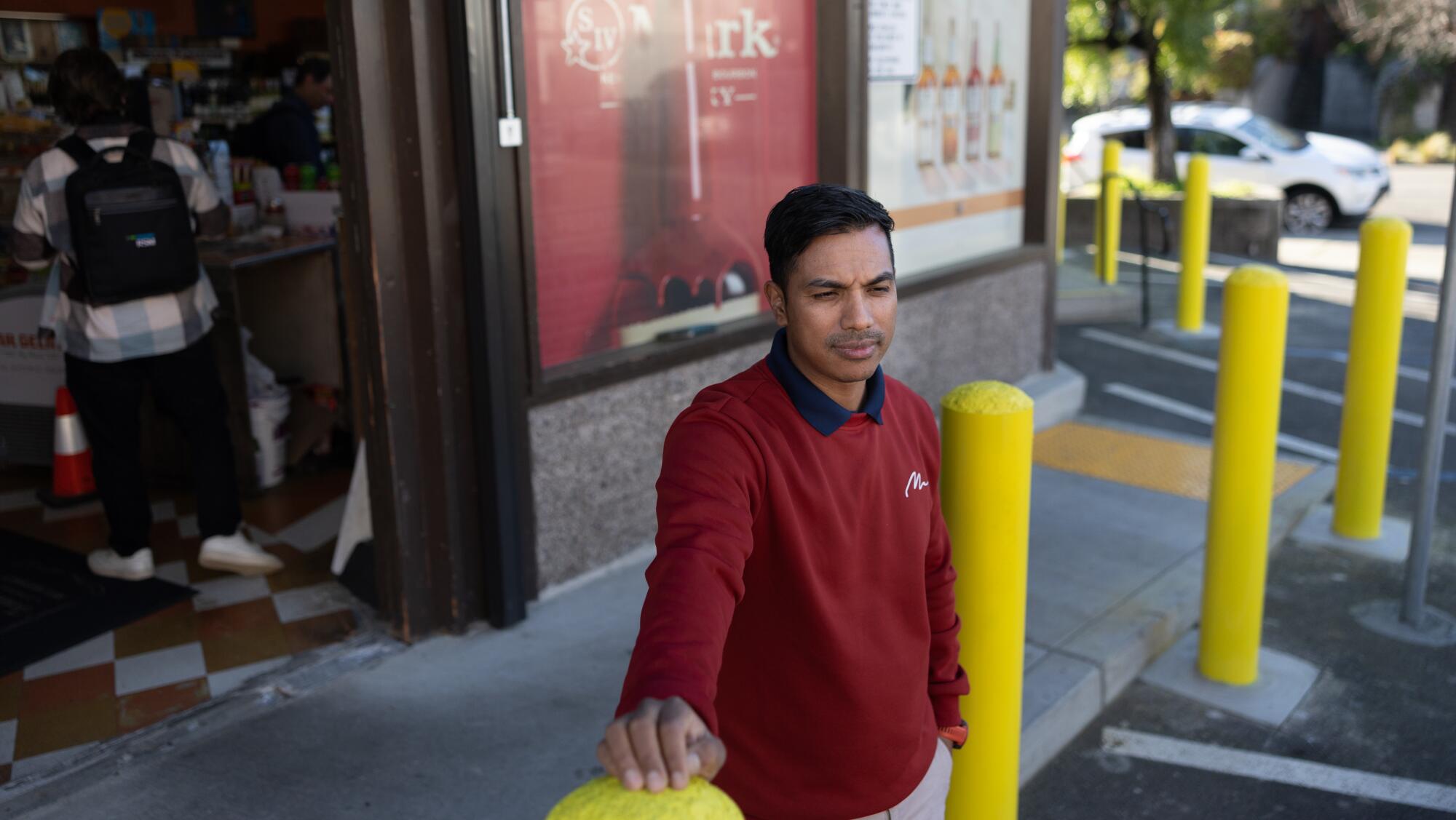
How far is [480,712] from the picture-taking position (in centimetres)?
358

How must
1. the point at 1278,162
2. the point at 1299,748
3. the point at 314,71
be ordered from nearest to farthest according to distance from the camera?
1. the point at 1299,748
2. the point at 314,71
3. the point at 1278,162

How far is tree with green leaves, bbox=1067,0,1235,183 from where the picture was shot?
14.4 meters

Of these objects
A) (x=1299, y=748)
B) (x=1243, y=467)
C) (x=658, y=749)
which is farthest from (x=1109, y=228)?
(x=658, y=749)

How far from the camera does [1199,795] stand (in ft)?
11.7

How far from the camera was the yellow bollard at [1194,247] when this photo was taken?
31.9ft

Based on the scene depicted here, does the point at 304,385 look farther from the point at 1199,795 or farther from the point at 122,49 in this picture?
the point at 122,49

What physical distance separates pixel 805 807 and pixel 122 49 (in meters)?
9.78

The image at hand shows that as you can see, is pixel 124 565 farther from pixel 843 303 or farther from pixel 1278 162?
pixel 1278 162

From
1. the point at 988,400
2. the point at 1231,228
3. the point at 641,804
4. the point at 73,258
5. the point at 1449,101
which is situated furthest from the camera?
the point at 1449,101

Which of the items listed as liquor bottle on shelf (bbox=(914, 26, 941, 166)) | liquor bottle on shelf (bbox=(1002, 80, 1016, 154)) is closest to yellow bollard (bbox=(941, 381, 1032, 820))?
liquor bottle on shelf (bbox=(914, 26, 941, 166))

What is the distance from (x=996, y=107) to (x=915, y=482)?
5265 millimetres

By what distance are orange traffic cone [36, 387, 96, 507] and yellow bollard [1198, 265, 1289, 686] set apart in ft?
15.0

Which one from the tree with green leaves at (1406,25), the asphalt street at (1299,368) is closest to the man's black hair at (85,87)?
the asphalt street at (1299,368)

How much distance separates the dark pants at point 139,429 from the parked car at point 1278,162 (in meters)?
12.6
